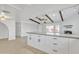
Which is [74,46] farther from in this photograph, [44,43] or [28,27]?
[28,27]

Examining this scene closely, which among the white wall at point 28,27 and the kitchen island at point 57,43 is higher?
the white wall at point 28,27

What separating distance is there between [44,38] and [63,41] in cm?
70

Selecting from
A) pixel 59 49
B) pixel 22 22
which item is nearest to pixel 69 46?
pixel 59 49

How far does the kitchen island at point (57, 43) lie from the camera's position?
5.43ft

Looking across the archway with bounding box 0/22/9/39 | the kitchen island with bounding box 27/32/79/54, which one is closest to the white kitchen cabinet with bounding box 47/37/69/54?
the kitchen island with bounding box 27/32/79/54

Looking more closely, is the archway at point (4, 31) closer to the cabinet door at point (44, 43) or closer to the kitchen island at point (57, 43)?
the kitchen island at point (57, 43)

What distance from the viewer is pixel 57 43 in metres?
1.98

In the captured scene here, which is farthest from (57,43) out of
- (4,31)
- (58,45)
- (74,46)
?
(4,31)

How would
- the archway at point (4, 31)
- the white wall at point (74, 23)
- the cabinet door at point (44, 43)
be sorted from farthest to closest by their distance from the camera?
the archway at point (4, 31) < the white wall at point (74, 23) < the cabinet door at point (44, 43)

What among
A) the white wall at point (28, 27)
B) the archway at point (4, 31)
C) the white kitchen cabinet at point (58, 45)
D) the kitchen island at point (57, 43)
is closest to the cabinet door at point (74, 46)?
the kitchen island at point (57, 43)

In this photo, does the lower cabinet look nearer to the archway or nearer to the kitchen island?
the kitchen island
